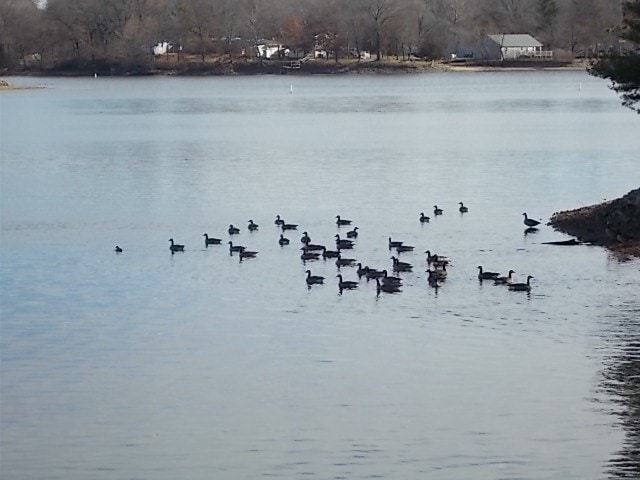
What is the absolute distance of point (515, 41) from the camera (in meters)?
142

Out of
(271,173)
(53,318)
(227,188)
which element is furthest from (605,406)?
(271,173)

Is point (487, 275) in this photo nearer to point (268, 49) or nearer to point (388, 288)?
point (388, 288)

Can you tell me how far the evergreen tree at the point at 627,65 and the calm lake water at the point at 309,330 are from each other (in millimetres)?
3787

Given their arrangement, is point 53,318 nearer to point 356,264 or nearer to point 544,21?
point 356,264

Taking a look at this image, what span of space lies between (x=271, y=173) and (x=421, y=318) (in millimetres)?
24650

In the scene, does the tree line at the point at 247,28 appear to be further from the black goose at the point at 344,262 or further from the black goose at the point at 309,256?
the black goose at the point at 344,262

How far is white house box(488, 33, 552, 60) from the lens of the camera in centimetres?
14150

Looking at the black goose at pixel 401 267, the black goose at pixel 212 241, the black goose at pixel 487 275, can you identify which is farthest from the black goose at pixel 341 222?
the black goose at pixel 487 275

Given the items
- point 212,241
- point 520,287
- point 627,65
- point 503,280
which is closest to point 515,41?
point 627,65

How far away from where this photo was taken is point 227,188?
141 ft

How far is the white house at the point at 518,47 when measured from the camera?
464 feet

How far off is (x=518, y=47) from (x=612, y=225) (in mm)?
115027

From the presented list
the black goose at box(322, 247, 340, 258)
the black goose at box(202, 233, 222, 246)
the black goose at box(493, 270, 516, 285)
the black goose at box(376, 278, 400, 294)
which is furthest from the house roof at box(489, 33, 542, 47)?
the black goose at box(376, 278, 400, 294)

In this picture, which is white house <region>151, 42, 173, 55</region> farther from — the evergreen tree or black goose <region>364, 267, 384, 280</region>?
black goose <region>364, 267, 384, 280</region>
